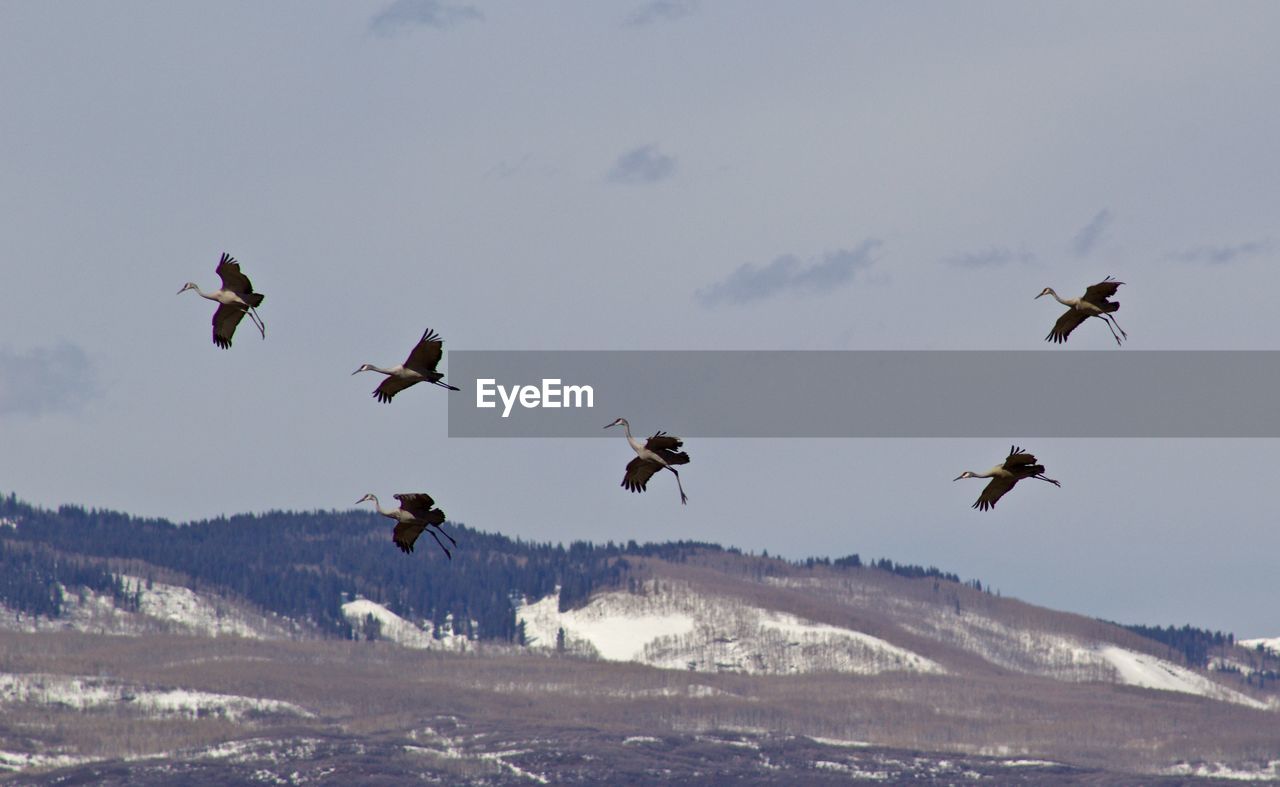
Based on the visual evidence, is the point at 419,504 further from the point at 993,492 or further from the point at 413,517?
the point at 993,492

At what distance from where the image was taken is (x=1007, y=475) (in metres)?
97.5

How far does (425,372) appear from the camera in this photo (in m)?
98.3

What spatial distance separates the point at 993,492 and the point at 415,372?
21832 mm

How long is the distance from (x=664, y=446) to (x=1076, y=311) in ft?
59.7

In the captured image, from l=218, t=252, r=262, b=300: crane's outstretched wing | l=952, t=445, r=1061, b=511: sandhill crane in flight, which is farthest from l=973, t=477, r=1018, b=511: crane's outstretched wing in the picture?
l=218, t=252, r=262, b=300: crane's outstretched wing

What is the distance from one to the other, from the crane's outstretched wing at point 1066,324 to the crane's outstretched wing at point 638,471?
16.7 metres

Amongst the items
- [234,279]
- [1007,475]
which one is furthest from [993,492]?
[234,279]

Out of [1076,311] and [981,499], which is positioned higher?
[1076,311]

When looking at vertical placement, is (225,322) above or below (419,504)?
above

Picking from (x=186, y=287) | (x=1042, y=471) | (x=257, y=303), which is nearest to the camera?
(x=1042, y=471)

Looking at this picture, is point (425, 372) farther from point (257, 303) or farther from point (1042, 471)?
point (1042, 471)

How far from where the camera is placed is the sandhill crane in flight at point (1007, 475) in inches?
3740

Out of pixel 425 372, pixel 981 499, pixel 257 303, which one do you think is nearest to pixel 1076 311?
pixel 981 499

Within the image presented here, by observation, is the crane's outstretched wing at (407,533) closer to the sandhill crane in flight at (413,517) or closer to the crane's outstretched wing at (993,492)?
the sandhill crane in flight at (413,517)
